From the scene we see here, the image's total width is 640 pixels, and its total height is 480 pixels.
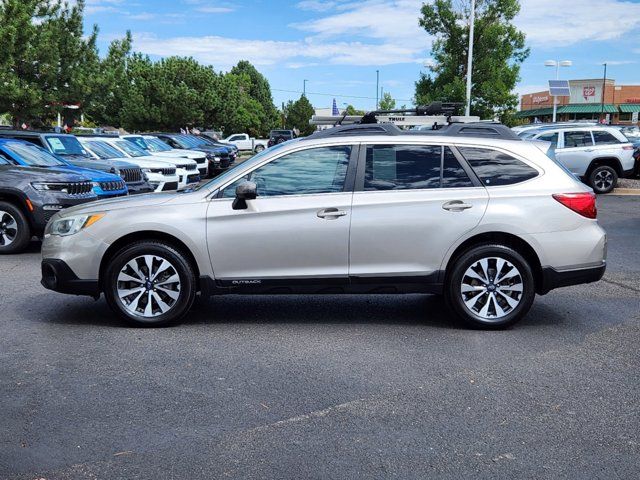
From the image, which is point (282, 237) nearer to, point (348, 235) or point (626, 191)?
point (348, 235)

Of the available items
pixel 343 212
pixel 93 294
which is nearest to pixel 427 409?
pixel 343 212

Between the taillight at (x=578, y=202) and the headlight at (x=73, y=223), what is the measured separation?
411 centimetres

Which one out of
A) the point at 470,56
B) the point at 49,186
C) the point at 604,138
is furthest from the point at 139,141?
the point at 470,56

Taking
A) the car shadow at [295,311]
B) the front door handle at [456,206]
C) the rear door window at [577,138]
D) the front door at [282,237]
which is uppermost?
the rear door window at [577,138]


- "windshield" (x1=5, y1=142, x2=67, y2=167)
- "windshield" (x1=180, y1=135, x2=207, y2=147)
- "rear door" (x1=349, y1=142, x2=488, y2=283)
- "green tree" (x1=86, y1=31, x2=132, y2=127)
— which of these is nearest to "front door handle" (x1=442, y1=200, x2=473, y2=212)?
"rear door" (x1=349, y1=142, x2=488, y2=283)

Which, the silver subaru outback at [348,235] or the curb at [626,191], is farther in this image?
the curb at [626,191]

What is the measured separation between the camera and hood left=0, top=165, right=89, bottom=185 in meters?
11.0

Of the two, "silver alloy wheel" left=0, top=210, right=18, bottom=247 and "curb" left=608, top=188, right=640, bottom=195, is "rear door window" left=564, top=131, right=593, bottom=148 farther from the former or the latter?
"silver alloy wheel" left=0, top=210, right=18, bottom=247

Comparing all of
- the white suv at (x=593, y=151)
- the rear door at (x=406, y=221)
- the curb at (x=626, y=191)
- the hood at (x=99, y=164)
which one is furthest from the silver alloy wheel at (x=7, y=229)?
the curb at (x=626, y=191)

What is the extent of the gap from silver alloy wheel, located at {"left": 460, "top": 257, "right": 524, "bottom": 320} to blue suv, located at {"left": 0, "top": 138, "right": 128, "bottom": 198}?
738cm

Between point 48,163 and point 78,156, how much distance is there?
3.32 m

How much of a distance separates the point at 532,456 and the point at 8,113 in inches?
1096

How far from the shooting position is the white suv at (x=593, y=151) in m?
20.0

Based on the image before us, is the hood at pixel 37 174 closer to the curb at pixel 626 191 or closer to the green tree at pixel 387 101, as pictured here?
the curb at pixel 626 191
